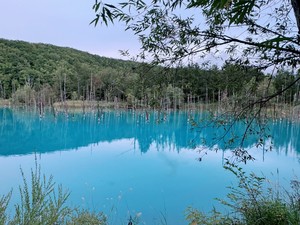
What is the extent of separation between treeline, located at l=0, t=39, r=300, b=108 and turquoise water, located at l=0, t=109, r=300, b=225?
18.6 inches

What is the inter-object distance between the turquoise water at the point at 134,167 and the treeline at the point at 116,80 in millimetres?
472

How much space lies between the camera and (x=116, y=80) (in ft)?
11.3

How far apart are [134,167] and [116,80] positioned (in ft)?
34.9

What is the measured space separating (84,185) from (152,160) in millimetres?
5460

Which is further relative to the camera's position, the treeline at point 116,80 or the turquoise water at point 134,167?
the turquoise water at point 134,167

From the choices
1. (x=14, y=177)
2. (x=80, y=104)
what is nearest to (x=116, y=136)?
(x=14, y=177)

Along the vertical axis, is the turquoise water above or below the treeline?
below

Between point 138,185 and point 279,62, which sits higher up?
point 279,62

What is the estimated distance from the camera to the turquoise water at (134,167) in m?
8.26

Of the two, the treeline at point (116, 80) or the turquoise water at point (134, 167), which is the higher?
the treeline at point (116, 80)

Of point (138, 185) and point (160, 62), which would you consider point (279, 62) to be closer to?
point (160, 62)

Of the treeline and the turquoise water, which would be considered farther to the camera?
the turquoise water

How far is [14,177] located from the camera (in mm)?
10906

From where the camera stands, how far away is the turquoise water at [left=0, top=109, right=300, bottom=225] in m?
8.26
